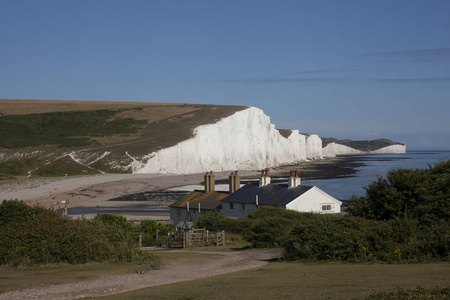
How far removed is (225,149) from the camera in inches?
4712

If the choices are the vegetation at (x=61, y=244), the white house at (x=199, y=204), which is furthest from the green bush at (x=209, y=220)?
the vegetation at (x=61, y=244)

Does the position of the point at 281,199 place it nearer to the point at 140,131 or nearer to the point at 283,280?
the point at 283,280

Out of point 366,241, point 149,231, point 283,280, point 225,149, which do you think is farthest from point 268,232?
point 225,149

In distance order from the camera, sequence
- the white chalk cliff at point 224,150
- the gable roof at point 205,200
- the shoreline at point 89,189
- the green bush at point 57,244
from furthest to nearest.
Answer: the white chalk cliff at point 224,150 < the shoreline at point 89,189 < the gable roof at point 205,200 < the green bush at point 57,244

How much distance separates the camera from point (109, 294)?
40.2 ft

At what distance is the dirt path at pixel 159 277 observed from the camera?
12070 millimetres

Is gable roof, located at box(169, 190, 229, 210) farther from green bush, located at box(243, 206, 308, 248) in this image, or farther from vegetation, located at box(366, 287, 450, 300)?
vegetation, located at box(366, 287, 450, 300)

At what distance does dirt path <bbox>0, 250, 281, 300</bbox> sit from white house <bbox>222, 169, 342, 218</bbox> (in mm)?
10723

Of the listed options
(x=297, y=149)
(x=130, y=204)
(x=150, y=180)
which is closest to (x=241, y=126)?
(x=150, y=180)

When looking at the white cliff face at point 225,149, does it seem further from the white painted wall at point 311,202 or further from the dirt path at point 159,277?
the dirt path at point 159,277

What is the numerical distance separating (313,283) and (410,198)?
903 centimetres

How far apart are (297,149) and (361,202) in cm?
16503

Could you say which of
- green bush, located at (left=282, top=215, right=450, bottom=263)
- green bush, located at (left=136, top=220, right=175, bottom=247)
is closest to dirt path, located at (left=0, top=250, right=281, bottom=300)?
green bush, located at (left=282, top=215, right=450, bottom=263)

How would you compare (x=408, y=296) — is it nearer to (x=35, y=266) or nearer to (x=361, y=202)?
(x=35, y=266)
